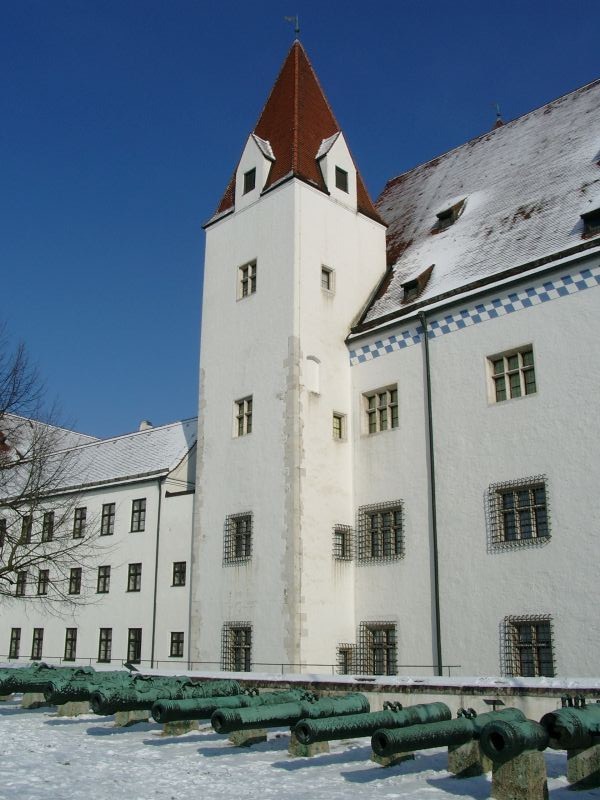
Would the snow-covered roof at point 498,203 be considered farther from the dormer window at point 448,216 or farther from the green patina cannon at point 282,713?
the green patina cannon at point 282,713

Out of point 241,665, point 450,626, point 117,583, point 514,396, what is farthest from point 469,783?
point 117,583

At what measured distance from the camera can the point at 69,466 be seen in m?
34.6

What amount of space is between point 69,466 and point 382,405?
55.4ft

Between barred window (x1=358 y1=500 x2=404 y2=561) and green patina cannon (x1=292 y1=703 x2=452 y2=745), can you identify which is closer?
green patina cannon (x1=292 y1=703 x2=452 y2=745)

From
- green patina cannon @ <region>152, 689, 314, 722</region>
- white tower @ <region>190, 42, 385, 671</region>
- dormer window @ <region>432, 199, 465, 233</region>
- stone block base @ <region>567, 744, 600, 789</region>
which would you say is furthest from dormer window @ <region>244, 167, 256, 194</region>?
stone block base @ <region>567, 744, 600, 789</region>

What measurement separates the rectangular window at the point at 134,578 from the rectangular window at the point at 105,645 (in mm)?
1614

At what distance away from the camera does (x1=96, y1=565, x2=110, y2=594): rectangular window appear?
28.7 metres

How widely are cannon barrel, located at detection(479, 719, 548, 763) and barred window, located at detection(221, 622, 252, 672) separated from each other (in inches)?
525

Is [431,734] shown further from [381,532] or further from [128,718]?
[381,532]

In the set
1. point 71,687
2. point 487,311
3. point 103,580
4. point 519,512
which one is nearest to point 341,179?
point 487,311

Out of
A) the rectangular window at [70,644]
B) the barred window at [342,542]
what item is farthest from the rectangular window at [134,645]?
the barred window at [342,542]

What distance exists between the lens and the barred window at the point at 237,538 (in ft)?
72.7

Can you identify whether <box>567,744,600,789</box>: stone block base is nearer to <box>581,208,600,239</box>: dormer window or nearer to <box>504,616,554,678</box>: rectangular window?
<box>504,616,554,678</box>: rectangular window

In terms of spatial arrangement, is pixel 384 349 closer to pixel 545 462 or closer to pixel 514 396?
pixel 514 396
